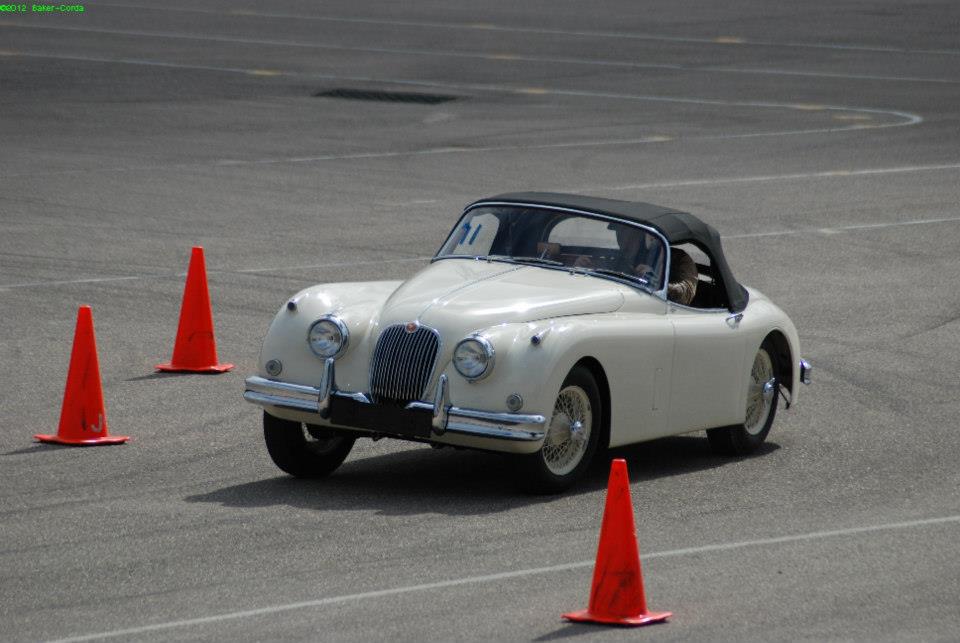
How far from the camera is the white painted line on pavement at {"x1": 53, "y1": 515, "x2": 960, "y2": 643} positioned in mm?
7106

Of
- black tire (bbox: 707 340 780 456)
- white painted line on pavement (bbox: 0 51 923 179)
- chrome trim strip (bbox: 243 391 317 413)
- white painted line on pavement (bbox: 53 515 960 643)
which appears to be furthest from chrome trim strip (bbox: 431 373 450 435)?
white painted line on pavement (bbox: 0 51 923 179)

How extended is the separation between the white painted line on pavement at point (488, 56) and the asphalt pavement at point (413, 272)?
20 centimetres

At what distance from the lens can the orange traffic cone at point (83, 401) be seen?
35.2 feet

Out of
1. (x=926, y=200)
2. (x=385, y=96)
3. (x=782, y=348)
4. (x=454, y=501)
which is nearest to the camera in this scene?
(x=454, y=501)

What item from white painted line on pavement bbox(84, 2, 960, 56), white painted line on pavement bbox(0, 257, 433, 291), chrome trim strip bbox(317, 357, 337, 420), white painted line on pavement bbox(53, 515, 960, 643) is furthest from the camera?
white painted line on pavement bbox(84, 2, 960, 56)

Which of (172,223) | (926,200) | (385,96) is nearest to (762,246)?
(926,200)

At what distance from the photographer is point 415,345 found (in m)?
9.53

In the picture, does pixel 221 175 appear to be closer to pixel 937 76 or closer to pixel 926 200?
pixel 926 200

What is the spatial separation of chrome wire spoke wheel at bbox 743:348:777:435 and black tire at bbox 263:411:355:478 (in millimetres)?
2533

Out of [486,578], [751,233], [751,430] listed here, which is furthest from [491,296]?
[751,233]

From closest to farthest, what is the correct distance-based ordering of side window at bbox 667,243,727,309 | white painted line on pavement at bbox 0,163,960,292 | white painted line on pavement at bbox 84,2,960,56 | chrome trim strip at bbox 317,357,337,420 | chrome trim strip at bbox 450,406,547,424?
chrome trim strip at bbox 450,406,547,424 → chrome trim strip at bbox 317,357,337,420 → side window at bbox 667,243,727,309 → white painted line on pavement at bbox 0,163,960,292 → white painted line on pavement at bbox 84,2,960,56

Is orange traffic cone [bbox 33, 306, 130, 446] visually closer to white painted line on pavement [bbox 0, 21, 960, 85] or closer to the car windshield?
the car windshield

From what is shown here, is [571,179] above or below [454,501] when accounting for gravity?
above

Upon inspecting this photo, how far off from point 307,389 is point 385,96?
22.7m
